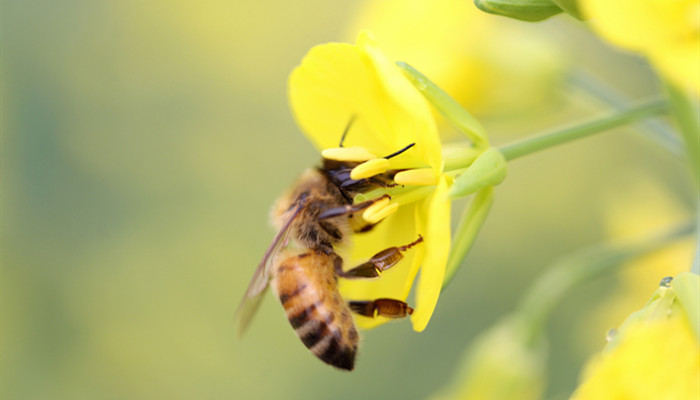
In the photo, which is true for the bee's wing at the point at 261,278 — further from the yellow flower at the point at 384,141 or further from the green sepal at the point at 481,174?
the green sepal at the point at 481,174

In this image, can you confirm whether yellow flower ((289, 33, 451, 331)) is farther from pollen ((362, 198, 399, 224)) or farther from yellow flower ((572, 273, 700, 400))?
yellow flower ((572, 273, 700, 400))

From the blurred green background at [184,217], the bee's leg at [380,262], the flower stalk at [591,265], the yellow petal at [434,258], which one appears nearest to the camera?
the yellow petal at [434,258]

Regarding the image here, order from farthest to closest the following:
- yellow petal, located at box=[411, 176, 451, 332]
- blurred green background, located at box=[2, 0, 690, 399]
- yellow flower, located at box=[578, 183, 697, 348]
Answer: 1. blurred green background, located at box=[2, 0, 690, 399]
2. yellow flower, located at box=[578, 183, 697, 348]
3. yellow petal, located at box=[411, 176, 451, 332]

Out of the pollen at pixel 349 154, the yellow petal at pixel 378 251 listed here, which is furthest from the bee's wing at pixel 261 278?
the pollen at pixel 349 154

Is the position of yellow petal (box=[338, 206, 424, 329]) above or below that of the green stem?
below

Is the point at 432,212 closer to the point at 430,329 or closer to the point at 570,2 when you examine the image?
the point at 570,2

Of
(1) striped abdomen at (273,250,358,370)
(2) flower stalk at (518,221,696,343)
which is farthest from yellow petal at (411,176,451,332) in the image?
(2) flower stalk at (518,221,696,343)
